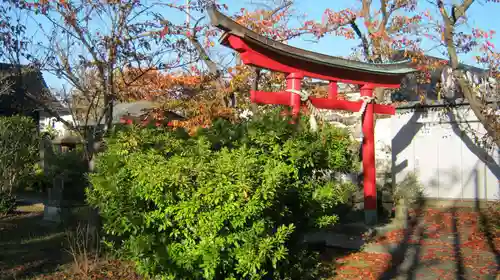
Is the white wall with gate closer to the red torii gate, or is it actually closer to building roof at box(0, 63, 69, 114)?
the red torii gate

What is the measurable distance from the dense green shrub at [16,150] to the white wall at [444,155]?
8.97m

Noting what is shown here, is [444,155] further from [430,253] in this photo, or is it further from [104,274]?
[104,274]

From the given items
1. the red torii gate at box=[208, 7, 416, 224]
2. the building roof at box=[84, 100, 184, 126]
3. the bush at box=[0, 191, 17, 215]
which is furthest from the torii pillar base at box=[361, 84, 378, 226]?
the bush at box=[0, 191, 17, 215]

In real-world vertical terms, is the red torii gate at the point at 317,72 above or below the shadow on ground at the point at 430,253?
above

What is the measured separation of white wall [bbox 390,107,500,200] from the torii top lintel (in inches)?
131

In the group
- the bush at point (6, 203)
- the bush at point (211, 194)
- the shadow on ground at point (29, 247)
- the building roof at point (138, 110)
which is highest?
the building roof at point (138, 110)

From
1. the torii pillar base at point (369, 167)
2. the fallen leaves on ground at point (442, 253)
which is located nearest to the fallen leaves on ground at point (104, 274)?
the fallen leaves on ground at point (442, 253)

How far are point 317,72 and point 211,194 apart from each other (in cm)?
553

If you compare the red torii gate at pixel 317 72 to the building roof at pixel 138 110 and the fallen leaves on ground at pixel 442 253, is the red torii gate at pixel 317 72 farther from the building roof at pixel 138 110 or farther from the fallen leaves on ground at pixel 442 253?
the building roof at pixel 138 110

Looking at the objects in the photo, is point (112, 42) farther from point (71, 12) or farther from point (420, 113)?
point (420, 113)

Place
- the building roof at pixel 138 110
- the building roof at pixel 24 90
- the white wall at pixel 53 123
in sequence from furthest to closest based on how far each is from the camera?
the white wall at pixel 53 123, the building roof at pixel 138 110, the building roof at pixel 24 90

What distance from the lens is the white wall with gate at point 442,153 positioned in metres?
14.1

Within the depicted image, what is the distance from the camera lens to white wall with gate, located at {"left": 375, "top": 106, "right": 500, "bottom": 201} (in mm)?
14148

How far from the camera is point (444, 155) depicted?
14.8m
